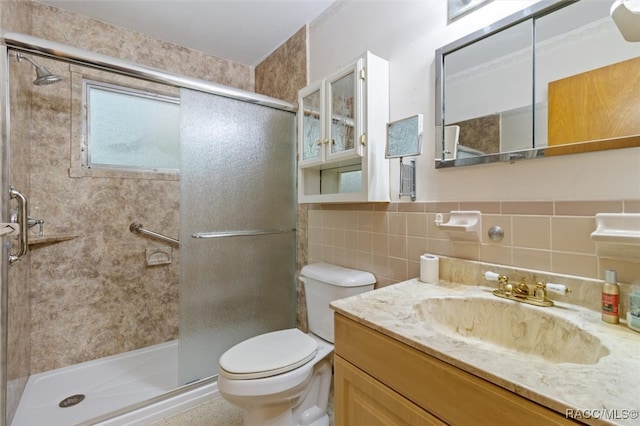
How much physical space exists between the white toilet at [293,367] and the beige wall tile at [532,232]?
656mm

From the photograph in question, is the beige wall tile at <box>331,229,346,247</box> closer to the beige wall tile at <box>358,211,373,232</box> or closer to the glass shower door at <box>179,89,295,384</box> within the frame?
the beige wall tile at <box>358,211,373,232</box>

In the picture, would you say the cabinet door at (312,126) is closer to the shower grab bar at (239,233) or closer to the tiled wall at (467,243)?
the tiled wall at (467,243)

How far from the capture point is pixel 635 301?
654 mm

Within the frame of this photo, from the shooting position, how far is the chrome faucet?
815 millimetres

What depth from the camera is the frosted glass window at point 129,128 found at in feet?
6.10

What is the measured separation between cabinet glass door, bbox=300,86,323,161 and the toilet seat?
0.92 m

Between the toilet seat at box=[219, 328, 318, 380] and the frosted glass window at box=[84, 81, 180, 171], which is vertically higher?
the frosted glass window at box=[84, 81, 180, 171]

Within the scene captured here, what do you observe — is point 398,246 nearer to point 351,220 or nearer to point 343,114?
point 351,220

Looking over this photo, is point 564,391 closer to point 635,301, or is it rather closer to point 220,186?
point 635,301

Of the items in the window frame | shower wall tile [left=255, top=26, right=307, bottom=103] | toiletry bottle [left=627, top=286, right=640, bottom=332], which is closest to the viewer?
toiletry bottle [left=627, top=286, right=640, bottom=332]

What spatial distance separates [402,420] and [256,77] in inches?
102

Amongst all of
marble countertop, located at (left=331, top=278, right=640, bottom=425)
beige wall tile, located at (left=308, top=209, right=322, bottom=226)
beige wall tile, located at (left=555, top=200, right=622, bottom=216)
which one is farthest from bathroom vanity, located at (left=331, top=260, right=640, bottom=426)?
beige wall tile, located at (left=308, top=209, right=322, bottom=226)

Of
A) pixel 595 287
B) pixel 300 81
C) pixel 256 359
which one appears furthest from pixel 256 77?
pixel 595 287

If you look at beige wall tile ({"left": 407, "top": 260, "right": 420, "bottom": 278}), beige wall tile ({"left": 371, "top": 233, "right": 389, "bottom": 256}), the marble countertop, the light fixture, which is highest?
the light fixture
